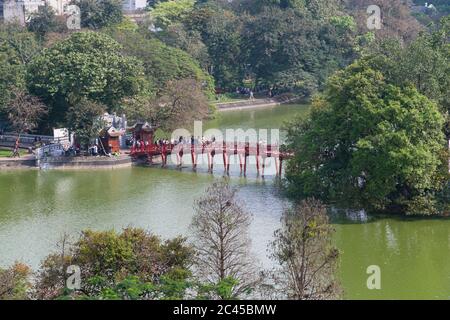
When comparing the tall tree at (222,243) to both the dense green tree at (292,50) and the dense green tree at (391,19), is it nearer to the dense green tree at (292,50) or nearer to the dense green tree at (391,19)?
the dense green tree at (292,50)

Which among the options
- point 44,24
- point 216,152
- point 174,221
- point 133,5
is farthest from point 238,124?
point 133,5

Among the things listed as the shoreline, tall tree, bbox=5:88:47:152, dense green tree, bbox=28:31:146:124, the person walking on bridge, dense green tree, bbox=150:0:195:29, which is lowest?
the person walking on bridge

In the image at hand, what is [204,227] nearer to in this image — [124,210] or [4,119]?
[124,210]

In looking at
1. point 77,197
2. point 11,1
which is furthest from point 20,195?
point 11,1

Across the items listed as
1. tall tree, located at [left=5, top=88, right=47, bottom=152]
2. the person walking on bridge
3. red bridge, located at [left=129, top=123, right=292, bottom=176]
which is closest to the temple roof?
red bridge, located at [left=129, top=123, right=292, bottom=176]

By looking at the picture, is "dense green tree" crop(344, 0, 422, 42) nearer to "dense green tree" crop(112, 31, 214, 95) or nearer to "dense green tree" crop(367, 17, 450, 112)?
"dense green tree" crop(112, 31, 214, 95)

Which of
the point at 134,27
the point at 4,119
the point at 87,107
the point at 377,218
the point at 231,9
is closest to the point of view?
the point at 377,218
